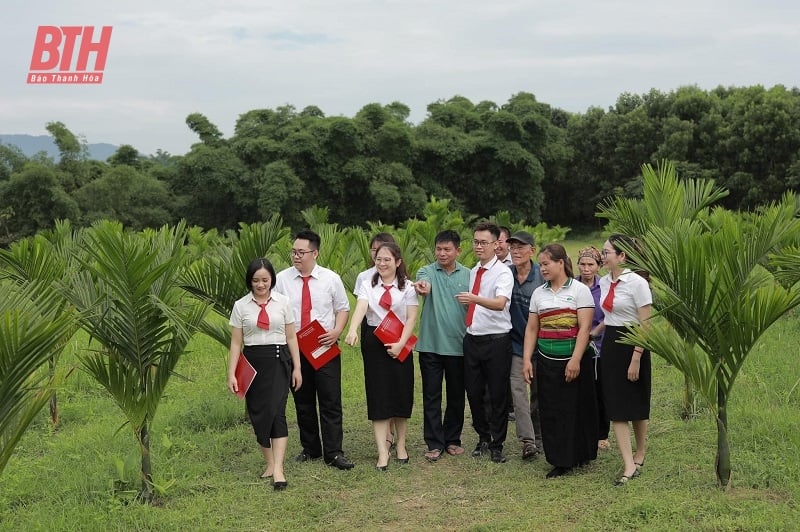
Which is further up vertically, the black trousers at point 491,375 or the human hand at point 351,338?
the human hand at point 351,338

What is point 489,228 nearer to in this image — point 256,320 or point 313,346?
point 313,346

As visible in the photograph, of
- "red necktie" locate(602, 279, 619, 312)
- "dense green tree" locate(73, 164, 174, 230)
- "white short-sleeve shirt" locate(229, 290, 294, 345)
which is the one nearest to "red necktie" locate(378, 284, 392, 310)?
"white short-sleeve shirt" locate(229, 290, 294, 345)

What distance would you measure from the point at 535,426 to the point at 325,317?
1.87 metres

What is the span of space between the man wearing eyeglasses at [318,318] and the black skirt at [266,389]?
15.0 inches

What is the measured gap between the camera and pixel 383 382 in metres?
5.45

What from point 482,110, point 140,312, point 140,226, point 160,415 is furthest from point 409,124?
point 140,312

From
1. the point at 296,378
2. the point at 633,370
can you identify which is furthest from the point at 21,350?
the point at 633,370

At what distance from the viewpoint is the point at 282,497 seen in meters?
4.88

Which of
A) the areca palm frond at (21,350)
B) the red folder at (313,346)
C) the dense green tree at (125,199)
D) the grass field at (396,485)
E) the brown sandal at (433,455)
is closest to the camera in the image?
the areca palm frond at (21,350)

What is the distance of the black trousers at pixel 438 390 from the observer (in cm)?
564

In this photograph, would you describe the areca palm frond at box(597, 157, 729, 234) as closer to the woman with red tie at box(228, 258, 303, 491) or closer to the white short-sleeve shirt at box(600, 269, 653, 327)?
the white short-sleeve shirt at box(600, 269, 653, 327)

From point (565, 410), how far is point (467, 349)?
2.75 ft

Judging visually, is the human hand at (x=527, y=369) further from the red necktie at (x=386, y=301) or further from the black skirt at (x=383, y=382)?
the red necktie at (x=386, y=301)

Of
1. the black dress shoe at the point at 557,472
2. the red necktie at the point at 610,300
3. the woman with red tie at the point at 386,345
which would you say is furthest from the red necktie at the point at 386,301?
the black dress shoe at the point at 557,472
